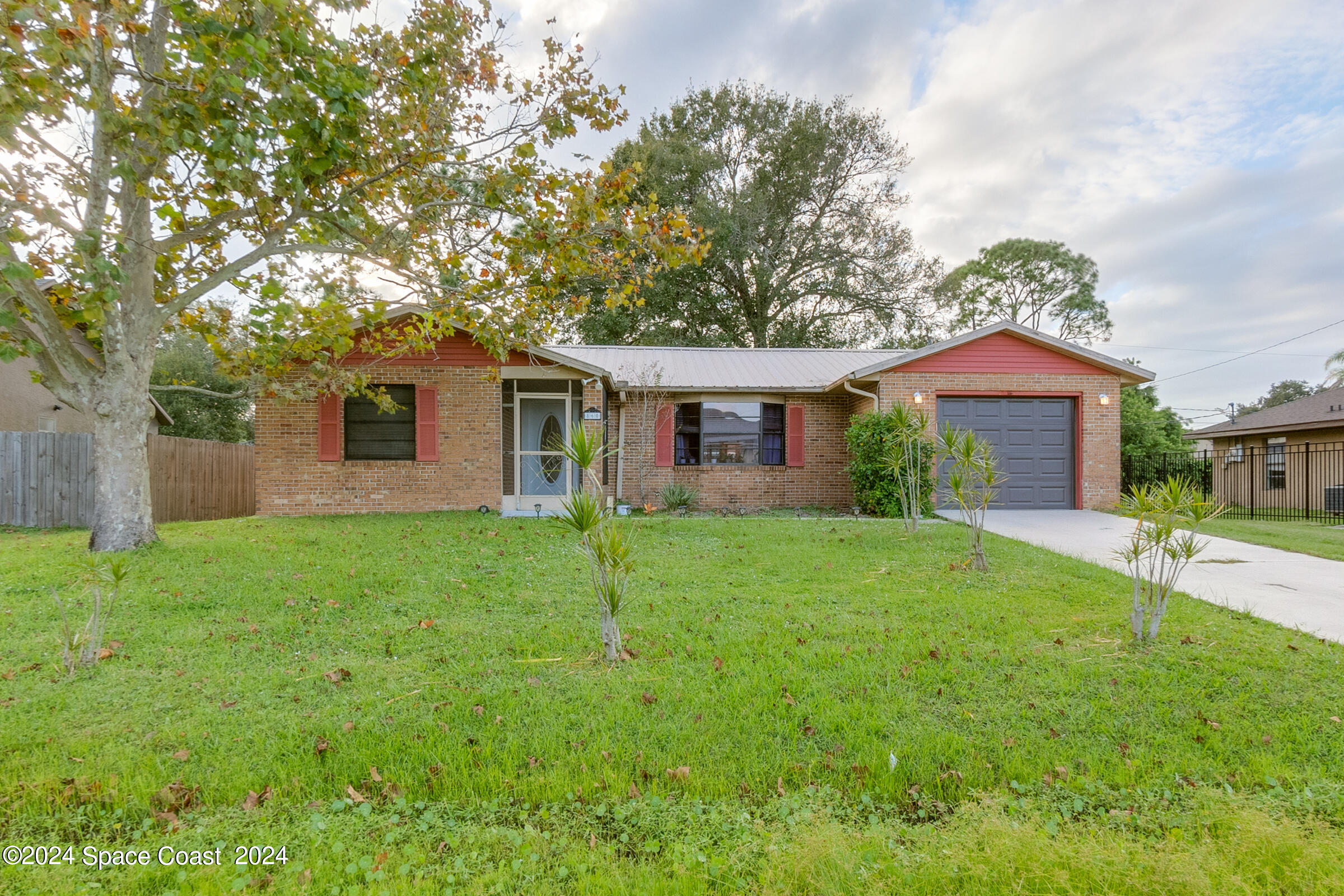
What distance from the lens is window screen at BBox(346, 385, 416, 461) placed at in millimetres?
11688

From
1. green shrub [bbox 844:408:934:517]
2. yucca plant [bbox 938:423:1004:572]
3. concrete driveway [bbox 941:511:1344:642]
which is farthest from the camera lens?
green shrub [bbox 844:408:934:517]

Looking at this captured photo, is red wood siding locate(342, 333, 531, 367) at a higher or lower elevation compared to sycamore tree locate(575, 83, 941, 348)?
lower

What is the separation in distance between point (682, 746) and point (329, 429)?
35.5 feet

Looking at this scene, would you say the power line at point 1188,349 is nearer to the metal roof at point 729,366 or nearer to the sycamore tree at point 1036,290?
the sycamore tree at point 1036,290

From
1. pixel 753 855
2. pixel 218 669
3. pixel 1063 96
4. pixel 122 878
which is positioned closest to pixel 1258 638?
pixel 753 855

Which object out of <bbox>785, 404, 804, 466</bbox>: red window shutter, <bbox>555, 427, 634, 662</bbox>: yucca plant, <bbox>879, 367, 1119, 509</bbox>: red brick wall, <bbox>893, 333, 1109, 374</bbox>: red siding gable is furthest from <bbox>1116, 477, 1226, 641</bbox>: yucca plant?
<bbox>785, 404, 804, 466</bbox>: red window shutter

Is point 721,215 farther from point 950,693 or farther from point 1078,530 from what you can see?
point 950,693

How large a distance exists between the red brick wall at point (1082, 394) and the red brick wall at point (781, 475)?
1532mm

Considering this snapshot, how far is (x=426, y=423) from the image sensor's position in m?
11.7

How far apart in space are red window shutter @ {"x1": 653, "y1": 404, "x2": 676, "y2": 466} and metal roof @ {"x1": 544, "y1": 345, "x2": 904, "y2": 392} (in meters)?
0.62

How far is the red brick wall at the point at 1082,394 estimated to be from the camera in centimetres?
1227

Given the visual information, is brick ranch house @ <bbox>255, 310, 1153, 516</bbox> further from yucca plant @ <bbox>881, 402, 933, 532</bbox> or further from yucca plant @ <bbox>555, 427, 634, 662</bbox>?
yucca plant @ <bbox>555, 427, 634, 662</bbox>

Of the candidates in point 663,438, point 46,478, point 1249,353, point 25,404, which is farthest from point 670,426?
point 1249,353

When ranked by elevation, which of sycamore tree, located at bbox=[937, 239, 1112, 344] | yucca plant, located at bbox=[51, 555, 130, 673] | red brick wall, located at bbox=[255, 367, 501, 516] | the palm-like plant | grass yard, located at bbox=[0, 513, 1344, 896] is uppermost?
sycamore tree, located at bbox=[937, 239, 1112, 344]
